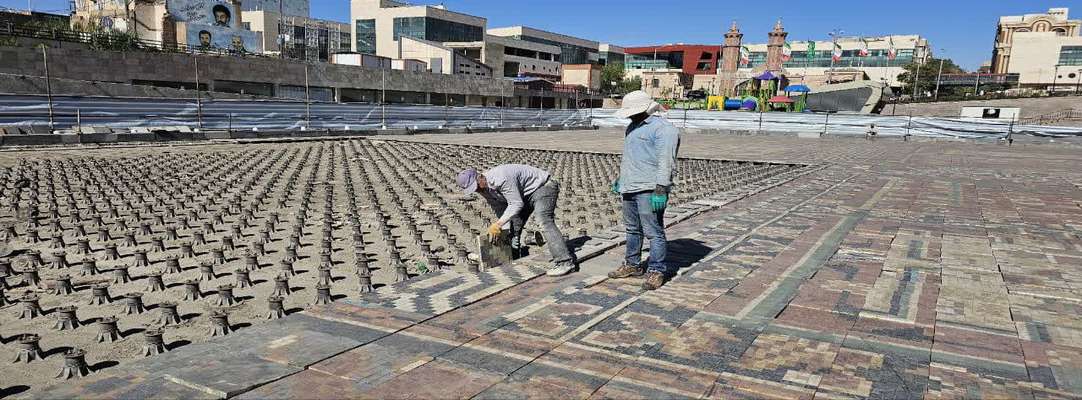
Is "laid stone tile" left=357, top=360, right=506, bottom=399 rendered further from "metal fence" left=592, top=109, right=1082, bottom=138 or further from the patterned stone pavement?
"metal fence" left=592, top=109, right=1082, bottom=138

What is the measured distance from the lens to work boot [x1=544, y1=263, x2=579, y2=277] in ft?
17.3

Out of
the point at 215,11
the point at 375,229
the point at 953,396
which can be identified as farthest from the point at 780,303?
the point at 215,11

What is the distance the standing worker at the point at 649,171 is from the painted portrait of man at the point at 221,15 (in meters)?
54.1

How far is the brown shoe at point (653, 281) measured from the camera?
491cm

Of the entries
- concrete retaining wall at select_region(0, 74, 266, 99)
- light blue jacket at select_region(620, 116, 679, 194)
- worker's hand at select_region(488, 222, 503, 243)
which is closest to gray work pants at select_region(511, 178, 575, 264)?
worker's hand at select_region(488, 222, 503, 243)

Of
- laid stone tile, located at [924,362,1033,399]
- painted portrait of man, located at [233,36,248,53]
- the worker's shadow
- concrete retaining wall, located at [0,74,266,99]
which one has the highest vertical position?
painted portrait of man, located at [233,36,248,53]

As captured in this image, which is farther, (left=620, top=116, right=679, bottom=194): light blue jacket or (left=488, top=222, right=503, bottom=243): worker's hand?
(left=488, top=222, right=503, bottom=243): worker's hand

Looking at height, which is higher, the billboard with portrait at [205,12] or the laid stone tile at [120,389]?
the billboard with portrait at [205,12]

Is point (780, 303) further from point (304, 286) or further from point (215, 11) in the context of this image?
point (215, 11)

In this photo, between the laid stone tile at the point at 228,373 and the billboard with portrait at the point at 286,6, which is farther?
the billboard with portrait at the point at 286,6

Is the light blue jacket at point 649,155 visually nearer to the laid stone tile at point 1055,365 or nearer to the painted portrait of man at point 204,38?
the laid stone tile at point 1055,365

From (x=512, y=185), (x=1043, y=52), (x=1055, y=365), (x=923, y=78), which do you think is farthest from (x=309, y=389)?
(x=1043, y=52)

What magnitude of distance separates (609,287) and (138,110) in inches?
740

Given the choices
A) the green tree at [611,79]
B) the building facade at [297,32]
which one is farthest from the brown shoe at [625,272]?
the green tree at [611,79]
